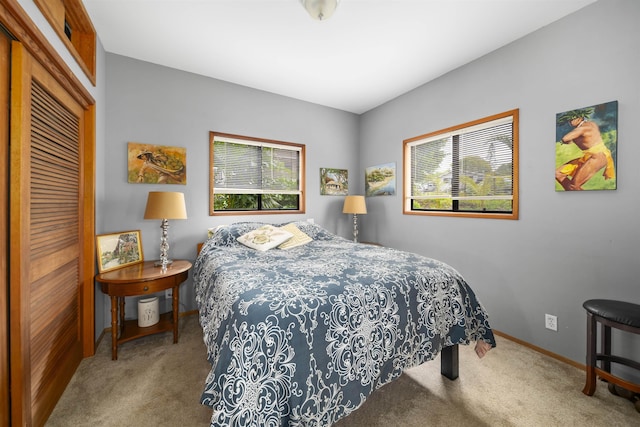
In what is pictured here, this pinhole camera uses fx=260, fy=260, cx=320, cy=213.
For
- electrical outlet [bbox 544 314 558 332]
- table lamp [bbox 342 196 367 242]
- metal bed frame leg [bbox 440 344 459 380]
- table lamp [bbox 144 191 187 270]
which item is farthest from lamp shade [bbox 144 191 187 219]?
electrical outlet [bbox 544 314 558 332]

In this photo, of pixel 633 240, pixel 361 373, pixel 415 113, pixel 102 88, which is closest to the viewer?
pixel 361 373

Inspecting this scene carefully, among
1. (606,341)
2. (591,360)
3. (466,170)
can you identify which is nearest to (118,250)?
(466,170)

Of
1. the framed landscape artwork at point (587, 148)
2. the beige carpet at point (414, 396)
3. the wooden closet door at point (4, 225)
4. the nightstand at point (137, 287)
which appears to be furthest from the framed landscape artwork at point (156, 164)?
the framed landscape artwork at point (587, 148)

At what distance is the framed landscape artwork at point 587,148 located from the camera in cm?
181

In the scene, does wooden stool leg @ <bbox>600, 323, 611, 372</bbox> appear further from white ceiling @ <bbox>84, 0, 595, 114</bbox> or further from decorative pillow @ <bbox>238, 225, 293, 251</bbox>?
decorative pillow @ <bbox>238, 225, 293, 251</bbox>

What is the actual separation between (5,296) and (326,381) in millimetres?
1497

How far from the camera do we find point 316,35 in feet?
7.48

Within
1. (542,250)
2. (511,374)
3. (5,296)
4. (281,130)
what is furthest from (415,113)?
(5,296)

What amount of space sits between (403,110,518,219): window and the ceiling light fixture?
1.77m

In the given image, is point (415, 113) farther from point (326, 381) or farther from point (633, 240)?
point (326, 381)

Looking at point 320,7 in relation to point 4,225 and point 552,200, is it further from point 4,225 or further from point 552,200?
point 552,200

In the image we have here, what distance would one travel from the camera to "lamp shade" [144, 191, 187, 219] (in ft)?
7.50

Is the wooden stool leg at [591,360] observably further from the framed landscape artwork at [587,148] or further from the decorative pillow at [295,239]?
the decorative pillow at [295,239]

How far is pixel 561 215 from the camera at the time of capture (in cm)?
208
